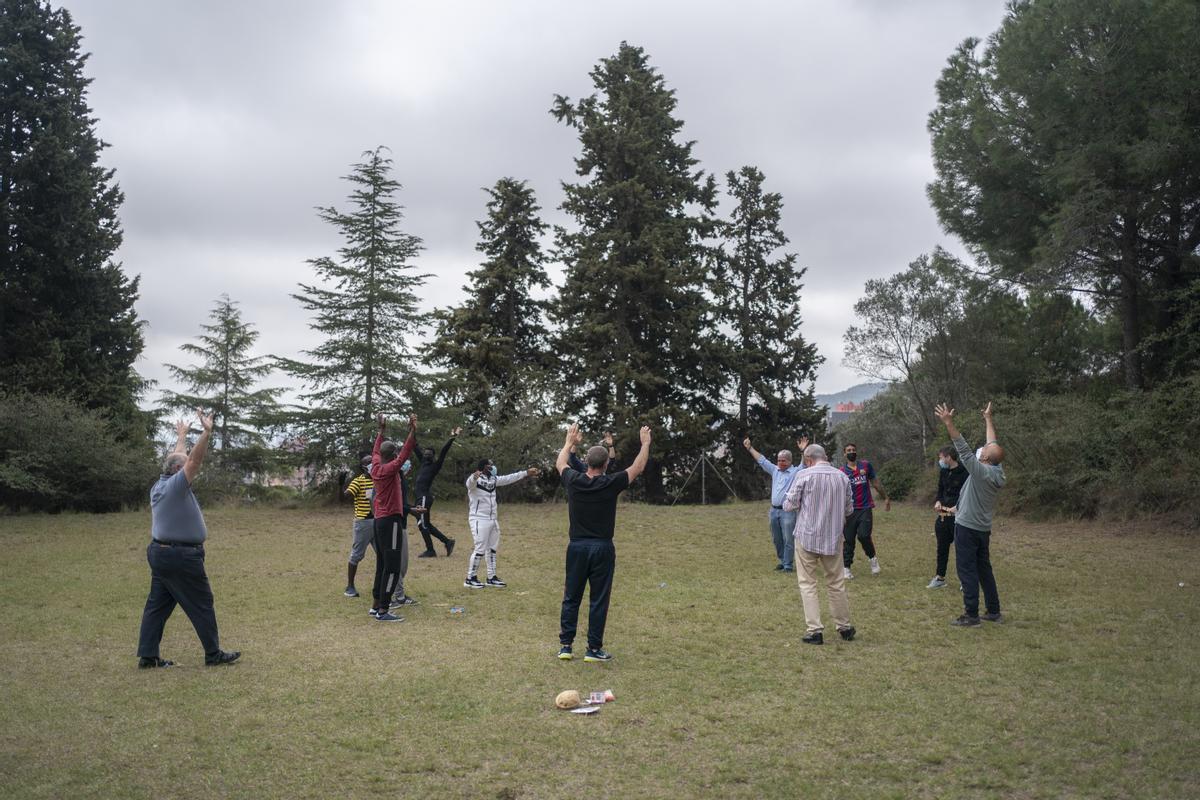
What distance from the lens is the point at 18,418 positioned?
23984mm

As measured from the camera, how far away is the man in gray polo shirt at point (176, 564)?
26.9ft

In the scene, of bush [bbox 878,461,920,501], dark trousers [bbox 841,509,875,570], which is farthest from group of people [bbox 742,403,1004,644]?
bush [bbox 878,461,920,501]

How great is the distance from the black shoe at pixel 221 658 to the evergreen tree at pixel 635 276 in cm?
2648

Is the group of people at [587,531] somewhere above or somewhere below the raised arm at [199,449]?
below

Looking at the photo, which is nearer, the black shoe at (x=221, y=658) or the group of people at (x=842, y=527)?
the black shoe at (x=221, y=658)

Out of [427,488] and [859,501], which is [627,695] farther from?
[427,488]

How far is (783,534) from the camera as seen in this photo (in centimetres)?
1411

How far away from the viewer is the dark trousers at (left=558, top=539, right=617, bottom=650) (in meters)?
8.38

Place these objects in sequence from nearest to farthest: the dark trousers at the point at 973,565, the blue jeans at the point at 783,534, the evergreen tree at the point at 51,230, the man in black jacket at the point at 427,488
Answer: the dark trousers at the point at 973,565 < the man in black jacket at the point at 427,488 < the blue jeans at the point at 783,534 < the evergreen tree at the point at 51,230

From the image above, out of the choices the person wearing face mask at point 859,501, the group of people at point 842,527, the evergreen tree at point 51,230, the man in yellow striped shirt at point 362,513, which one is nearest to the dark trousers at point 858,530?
the person wearing face mask at point 859,501

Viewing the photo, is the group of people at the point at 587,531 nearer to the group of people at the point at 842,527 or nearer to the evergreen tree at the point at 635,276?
the group of people at the point at 842,527

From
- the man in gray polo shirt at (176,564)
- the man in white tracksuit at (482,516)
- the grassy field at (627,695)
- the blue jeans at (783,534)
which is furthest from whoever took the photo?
the blue jeans at (783,534)

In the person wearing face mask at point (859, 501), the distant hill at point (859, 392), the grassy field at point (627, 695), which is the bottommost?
the grassy field at point (627, 695)

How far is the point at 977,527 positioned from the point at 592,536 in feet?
14.5
